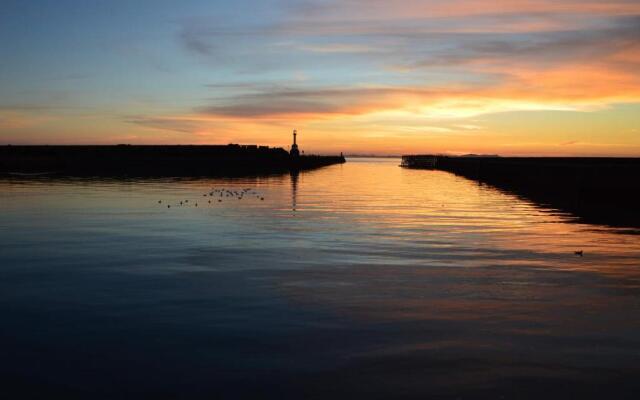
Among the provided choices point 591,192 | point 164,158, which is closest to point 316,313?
point 591,192

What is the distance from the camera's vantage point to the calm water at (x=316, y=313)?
7.40 metres

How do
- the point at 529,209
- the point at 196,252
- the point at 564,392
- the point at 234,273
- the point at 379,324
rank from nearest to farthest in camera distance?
the point at 564,392 < the point at 379,324 < the point at 234,273 < the point at 196,252 < the point at 529,209

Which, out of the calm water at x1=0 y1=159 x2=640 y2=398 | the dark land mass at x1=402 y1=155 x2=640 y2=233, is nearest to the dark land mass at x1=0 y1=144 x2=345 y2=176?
the dark land mass at x1=402 y1=155 x2=640 y2=233

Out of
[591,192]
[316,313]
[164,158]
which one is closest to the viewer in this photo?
[316,313]

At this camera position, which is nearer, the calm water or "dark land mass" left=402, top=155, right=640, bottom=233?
the calm water

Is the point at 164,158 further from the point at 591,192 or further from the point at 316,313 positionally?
the point at 316,313

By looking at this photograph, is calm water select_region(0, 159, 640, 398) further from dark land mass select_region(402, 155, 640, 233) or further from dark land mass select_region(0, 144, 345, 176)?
dark land mass select_region(0, 144, 345, 176)

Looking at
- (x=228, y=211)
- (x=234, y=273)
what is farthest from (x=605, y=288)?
(x=228, y=211)

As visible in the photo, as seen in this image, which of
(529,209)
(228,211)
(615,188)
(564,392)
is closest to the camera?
(564,392)

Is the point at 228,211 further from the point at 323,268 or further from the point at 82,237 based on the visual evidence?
the point at 323,268

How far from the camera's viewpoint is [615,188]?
144ft

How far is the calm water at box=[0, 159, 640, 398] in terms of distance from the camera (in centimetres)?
740

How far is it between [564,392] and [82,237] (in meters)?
16.8

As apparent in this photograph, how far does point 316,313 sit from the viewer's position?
34.4ft
